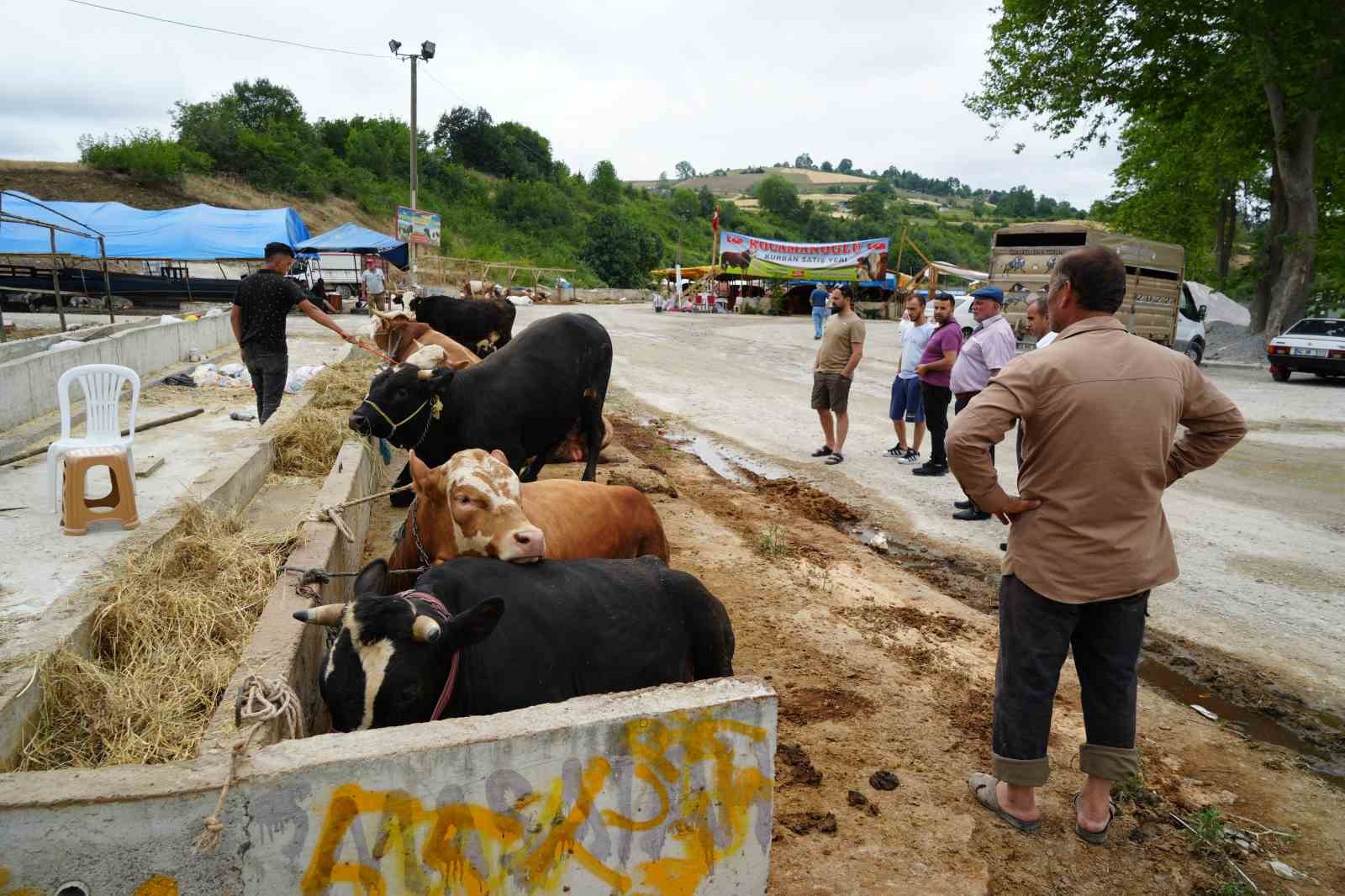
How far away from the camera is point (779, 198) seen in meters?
98.2

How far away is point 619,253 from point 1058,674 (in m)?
58.2

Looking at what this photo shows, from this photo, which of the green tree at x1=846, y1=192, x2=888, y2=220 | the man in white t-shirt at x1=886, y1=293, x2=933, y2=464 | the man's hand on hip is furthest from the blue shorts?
the green tree at x1=846, y1=192, x2=888, y2=220

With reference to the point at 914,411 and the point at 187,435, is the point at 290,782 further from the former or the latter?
the point at 914,411

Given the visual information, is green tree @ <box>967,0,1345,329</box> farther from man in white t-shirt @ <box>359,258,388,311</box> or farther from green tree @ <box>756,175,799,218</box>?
green tree @ <box>756,175,799,218</box>

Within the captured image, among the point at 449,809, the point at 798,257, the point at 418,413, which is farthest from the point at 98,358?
the point at 798,257

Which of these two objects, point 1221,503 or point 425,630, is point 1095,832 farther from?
point 1221,503

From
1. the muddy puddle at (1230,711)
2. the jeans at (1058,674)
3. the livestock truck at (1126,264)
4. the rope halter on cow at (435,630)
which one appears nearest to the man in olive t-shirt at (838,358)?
the muddy puddle at (1230,711)

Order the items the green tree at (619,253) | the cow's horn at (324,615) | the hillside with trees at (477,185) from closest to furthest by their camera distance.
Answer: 1. the cow's horn at (324,615)
2. the hillside with trees at (477,185)
3. the green tree at (619,253)

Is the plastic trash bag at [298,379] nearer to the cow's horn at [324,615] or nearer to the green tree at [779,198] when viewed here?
the cow's horn at [324,615]

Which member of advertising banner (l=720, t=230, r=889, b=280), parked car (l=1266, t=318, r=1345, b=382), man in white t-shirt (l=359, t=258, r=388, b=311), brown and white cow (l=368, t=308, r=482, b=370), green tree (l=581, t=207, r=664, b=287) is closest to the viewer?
brown and white cow (l=368, t=308, r=482, b=370)

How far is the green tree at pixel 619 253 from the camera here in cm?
5875

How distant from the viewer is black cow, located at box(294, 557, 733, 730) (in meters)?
2.45

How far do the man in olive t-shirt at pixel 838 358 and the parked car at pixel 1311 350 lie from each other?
13.2 metres

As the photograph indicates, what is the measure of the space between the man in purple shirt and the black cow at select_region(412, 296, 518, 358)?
15.3 ft
